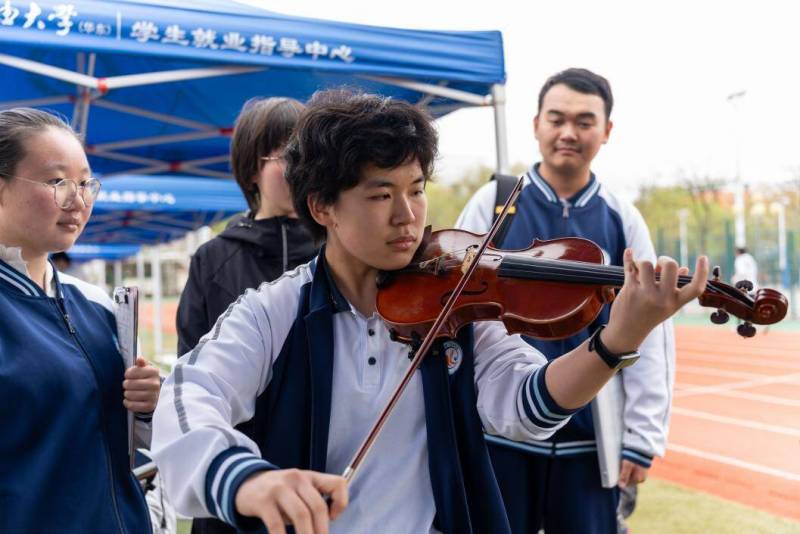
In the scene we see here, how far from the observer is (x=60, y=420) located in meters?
1.60

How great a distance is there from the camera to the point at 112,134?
5957 millimetres

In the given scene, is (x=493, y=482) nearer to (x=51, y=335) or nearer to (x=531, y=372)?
(x=531, y=372)

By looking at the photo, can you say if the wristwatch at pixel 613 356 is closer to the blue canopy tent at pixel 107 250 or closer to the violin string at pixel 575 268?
the violin string at pixel 575 268

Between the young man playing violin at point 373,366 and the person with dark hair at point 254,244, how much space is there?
0.72 metres

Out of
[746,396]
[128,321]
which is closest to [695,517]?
[128,321]

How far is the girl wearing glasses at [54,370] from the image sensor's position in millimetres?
1549

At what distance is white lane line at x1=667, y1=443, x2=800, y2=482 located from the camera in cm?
505

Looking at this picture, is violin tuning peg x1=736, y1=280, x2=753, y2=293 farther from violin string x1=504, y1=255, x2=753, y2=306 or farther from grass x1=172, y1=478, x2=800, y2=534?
grass x1=172, y1=478, x2=800, y2=534

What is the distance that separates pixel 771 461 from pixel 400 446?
544 centimetres

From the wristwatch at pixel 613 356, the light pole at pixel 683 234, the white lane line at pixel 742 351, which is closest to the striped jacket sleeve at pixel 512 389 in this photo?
the wristwatch at pixel 613 356

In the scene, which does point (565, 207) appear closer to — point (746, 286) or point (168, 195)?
point (746, 286)

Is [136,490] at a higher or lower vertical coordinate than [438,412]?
lower

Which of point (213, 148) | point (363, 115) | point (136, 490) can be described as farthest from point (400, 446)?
point (213, 148)

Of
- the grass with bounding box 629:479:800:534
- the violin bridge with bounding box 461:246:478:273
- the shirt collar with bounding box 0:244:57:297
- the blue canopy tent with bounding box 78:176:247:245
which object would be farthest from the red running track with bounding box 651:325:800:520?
the blue canopy tent with bounding box 78:176:247:245
